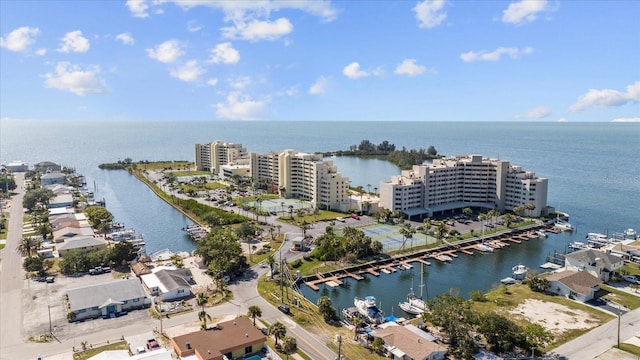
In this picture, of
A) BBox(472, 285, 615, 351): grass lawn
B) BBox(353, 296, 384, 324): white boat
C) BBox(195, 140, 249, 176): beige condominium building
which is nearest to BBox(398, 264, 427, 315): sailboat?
BBox(353, 296, 384, 324): white boat

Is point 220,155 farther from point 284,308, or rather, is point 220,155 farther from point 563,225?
point 284,308

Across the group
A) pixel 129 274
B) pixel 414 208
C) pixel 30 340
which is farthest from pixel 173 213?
pixel 30 340

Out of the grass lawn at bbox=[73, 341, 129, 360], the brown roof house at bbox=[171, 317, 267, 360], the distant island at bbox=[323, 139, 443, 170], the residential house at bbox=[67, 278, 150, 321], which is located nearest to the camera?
the brown roof house at bbox=[171, 317, 267, 360]

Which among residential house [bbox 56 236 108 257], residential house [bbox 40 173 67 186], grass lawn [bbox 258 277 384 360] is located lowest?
grass lawn [bbox 258 277 384 360]

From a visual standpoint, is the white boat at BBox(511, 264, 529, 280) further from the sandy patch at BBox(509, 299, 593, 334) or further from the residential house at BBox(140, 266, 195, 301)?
the residential house at BBox(140, 266, 195, 301)

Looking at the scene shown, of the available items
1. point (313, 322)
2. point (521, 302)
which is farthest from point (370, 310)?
point (521, 302)

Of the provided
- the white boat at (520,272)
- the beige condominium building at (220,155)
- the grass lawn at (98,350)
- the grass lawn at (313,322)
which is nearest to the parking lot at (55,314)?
the grass lawn at (98,350)

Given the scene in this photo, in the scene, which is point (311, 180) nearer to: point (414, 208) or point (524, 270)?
point (414, 208)

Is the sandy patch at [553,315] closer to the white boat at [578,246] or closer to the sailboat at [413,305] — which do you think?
the sailboat at [413,305]
